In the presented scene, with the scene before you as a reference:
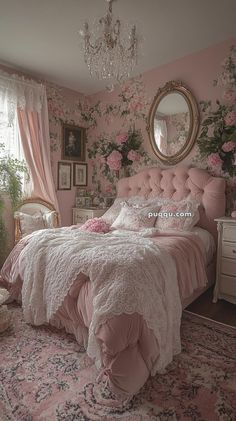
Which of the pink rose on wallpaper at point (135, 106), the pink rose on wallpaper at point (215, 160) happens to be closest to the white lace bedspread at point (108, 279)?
the pink rose on wallpaper at point (215, 160)

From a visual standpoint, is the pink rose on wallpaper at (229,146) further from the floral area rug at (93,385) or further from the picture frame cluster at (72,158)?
the picture frame cluster at (72,158)

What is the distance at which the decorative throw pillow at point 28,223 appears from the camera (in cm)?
322

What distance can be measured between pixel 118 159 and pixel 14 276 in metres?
2.19

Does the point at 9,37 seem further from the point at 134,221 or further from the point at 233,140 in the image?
the point at 233,140

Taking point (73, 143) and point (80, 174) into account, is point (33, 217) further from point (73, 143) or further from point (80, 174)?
point (73, 143)

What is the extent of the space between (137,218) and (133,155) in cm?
124

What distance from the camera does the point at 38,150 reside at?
3.64 m

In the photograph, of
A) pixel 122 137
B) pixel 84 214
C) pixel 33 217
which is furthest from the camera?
pixel 84 214

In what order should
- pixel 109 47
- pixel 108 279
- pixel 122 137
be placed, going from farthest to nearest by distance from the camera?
pixel 122 137 < pixel 109 47 < pixel 108 279

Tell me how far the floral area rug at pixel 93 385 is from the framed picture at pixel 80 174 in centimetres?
272

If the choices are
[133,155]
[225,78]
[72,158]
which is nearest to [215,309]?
[133,155]

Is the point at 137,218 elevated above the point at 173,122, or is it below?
below

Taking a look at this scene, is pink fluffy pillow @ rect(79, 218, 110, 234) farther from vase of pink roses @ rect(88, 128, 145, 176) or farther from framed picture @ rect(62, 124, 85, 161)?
framed picture @ rect(62, 124, 85, 161)

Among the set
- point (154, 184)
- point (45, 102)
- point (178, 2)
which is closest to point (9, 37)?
point (45, 102)
